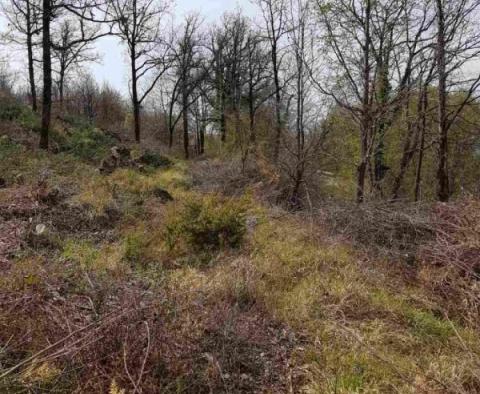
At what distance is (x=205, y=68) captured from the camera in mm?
24969

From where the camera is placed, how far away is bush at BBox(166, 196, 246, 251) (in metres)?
5.27

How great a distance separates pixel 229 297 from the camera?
378 centimetres

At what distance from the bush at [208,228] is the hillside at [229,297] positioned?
0.07 feet

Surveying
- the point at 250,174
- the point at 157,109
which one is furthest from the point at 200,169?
the point at 157,109

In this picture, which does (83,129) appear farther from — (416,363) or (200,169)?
(416,363)

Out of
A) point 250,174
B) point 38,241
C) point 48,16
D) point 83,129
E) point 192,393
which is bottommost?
point 192,393

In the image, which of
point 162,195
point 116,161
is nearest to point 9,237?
point 162,195

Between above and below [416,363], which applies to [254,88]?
above

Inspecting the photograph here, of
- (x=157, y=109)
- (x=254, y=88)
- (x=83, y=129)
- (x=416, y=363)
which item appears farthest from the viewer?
(x=157, y=109)

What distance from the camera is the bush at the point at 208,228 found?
17.3 feet

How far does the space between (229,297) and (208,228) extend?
1.65 m

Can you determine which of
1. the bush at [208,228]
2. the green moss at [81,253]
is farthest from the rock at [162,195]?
the green moss at [81,253]

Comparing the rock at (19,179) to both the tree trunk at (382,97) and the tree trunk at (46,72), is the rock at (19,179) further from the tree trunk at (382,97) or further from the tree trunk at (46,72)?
the tree trunk at (382,97)

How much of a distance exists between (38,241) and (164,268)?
171 centimetres
